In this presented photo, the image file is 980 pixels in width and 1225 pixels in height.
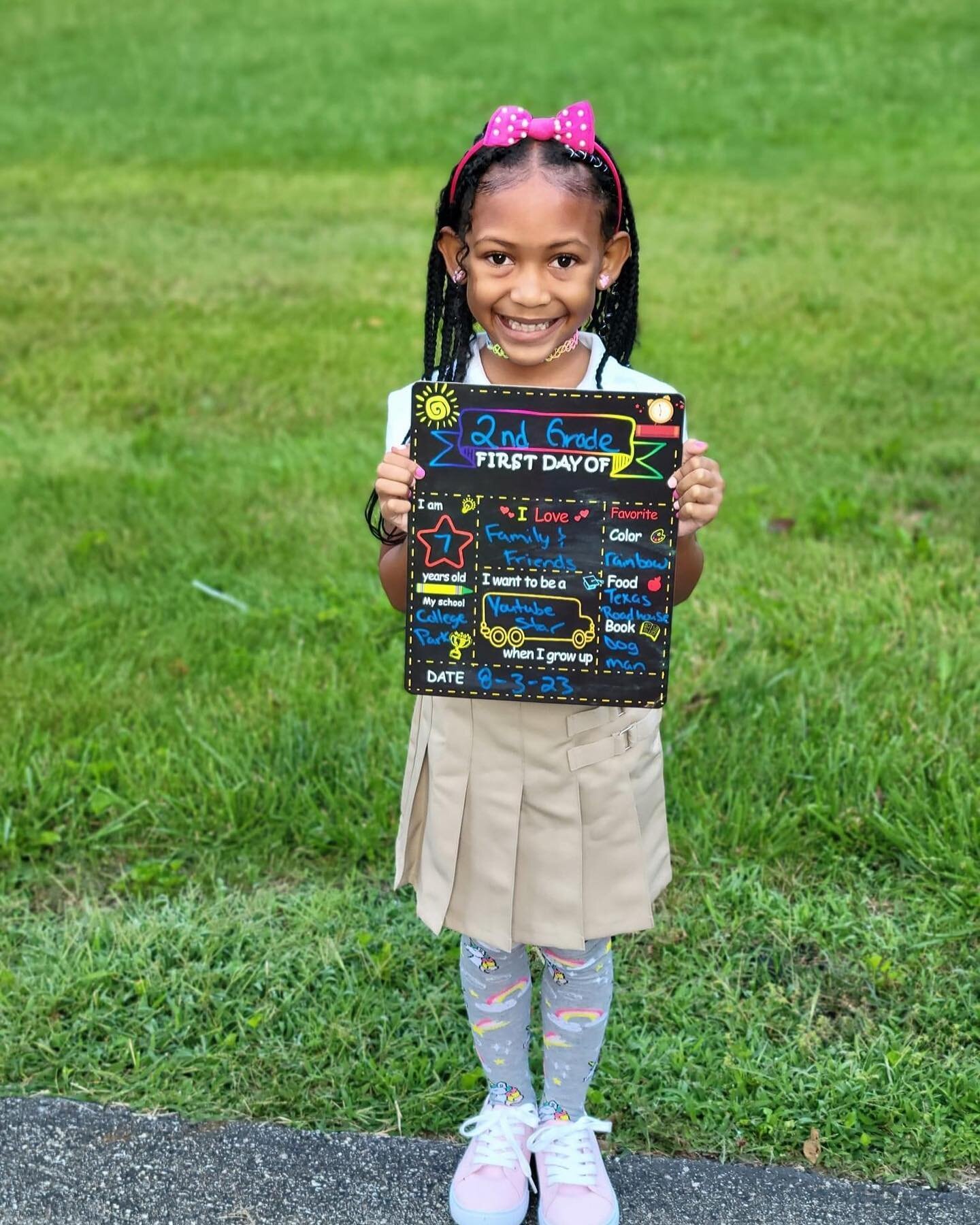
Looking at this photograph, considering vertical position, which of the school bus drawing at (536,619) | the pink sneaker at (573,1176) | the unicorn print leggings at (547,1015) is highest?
the school bus drawing at (536,619)

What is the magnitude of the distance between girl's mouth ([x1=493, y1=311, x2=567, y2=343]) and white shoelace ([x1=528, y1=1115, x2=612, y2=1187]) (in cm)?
139

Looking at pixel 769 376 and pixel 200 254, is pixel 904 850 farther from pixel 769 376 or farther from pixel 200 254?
pixel 200 254

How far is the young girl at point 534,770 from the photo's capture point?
7.09 ft

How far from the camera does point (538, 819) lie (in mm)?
2316

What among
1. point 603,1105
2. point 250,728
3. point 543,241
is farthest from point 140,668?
point 543,241

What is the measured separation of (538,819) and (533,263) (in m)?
0.89

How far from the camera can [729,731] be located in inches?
145

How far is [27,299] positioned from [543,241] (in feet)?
20.0

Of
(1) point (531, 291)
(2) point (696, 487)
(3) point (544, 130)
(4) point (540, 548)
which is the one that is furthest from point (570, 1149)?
(3) point (544, 130)

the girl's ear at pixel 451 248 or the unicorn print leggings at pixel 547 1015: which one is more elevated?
the girl's ear at pixel 451 248

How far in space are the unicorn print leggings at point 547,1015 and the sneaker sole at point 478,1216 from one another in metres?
0.19

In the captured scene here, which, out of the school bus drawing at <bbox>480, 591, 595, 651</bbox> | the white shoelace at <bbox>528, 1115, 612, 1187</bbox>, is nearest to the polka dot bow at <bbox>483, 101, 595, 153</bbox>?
the school bus drawing at <bbox>480, 591, 595, 651</bbox>

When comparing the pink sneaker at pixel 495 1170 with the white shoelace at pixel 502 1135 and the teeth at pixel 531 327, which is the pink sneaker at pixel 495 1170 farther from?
the teeth at pixel 531 327

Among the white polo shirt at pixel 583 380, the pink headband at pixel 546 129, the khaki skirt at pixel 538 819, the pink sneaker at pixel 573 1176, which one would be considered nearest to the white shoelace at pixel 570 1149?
the pink sneaker at pixel 573 1176
